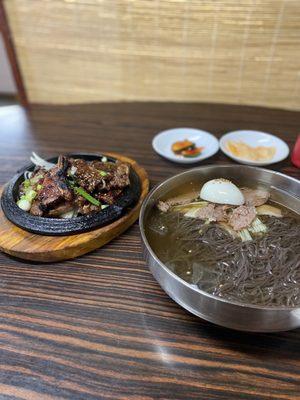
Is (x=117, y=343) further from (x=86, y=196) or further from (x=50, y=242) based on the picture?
(x=86, y=196)

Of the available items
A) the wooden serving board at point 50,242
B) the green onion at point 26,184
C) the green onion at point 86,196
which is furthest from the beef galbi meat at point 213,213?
A: the green onion at point 26,184

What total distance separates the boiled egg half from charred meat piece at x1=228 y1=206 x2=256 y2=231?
0.15 ft

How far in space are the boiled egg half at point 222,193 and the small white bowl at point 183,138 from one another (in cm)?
48

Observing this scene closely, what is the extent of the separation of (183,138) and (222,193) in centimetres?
→ 83

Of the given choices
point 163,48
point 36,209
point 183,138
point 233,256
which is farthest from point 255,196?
point 163,48

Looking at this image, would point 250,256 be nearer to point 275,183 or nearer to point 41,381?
point 275,183

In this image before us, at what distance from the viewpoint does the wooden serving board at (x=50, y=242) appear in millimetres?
1230

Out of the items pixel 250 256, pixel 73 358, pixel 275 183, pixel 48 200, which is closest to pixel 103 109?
pixel 48 200

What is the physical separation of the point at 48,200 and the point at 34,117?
129 centimetres

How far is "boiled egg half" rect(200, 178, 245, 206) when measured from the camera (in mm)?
1328

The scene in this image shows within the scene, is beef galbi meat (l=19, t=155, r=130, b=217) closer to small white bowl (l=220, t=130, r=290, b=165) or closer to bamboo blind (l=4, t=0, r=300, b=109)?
small white bowl (l=220, t=130, r=290, b=165)

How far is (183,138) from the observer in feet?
6.78

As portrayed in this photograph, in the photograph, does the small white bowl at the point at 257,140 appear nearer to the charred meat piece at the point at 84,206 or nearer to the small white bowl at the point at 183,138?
the small white bowl at the point at 183,138

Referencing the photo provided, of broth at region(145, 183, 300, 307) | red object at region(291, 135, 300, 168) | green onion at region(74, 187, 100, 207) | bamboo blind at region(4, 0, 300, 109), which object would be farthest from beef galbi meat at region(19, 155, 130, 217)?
bamboo blind at region(4, 0, 300, 109)
